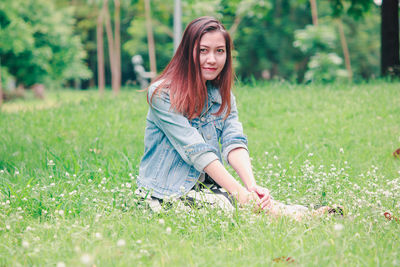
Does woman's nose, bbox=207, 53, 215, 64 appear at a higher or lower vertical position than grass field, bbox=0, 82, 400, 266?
higher

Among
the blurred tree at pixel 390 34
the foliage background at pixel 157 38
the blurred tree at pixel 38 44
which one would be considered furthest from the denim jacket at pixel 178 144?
the blurred tree at pixel 38 44

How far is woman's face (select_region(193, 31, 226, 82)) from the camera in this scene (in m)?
2.97

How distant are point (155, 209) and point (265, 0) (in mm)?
A: 9774

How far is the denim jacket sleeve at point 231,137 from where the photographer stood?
3061mm

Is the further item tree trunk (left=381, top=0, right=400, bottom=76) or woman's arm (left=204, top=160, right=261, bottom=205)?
tree trunk (left=381, top=0, right=400, bottom=76)

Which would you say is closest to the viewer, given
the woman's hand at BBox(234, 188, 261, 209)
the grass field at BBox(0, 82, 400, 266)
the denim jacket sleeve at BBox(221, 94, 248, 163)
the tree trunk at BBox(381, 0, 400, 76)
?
the grass field at BBox(0, 82, 400, 266)

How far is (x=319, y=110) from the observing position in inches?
260

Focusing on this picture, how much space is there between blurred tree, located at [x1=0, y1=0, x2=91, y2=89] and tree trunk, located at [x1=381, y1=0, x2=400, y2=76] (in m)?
19.4

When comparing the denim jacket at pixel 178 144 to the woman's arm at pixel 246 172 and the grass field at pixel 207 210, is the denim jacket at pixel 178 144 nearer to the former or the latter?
the woman's arm at pixel 246 172

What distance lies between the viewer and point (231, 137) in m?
3.09

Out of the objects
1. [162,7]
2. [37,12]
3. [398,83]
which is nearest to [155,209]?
[398,83]

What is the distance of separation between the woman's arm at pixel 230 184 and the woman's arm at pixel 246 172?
5 centimetres

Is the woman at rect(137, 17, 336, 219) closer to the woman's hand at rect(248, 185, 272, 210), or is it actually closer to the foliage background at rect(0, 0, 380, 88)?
the woman's hand at rect(248, 185, 272, 210)

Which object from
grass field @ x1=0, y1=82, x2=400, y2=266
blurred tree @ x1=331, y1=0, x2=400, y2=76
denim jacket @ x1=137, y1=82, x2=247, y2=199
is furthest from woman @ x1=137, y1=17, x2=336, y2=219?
blurred tree @ x1=331, y1=0, x2=400, y2=76
